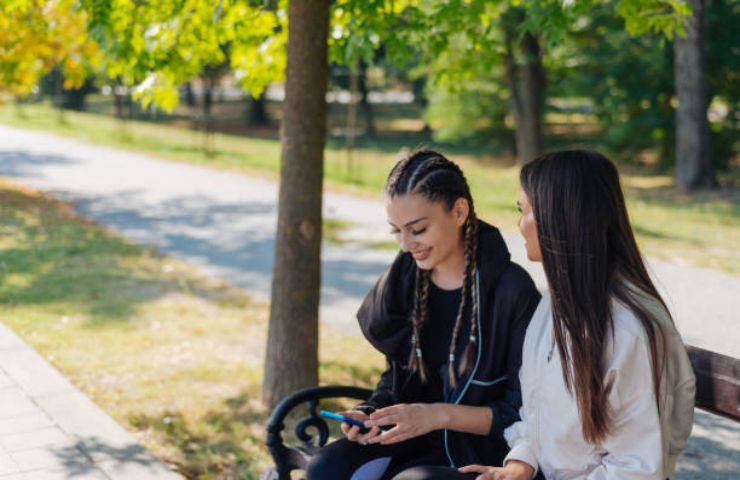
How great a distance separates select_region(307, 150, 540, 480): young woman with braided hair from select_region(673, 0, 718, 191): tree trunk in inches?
575

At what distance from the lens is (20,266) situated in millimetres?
8953

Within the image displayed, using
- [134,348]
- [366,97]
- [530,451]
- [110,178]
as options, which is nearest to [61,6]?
[134,348]

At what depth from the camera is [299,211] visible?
196 inches

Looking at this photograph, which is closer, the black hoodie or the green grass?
the black hoodie

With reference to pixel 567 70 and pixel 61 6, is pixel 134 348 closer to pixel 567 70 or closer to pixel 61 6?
pixel 61 6

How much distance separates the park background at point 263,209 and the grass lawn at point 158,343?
0.02 m

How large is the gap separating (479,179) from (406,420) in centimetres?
1862

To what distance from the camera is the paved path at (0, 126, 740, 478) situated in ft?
25.4

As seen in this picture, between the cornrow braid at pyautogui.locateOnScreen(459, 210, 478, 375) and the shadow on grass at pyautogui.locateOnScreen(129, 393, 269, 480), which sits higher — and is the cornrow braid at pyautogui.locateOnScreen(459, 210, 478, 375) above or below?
above

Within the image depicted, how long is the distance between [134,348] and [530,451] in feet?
13.8

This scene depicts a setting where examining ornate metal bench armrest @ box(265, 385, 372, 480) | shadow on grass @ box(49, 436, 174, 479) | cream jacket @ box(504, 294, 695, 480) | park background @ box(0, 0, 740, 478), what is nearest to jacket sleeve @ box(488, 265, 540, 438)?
cream jacket @ box(504, 294, 695, 480)

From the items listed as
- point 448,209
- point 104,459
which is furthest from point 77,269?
point 448,209

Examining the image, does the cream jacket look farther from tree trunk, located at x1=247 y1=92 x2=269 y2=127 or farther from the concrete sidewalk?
tree trunk, located at x1=247 y1=92 x2=269 y2=127

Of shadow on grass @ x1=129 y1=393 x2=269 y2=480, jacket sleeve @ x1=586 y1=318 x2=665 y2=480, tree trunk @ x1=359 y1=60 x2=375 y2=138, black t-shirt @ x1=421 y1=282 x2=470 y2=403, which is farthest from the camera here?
tree trunk @ x1=359 y1=60 x2=375 y2=138
